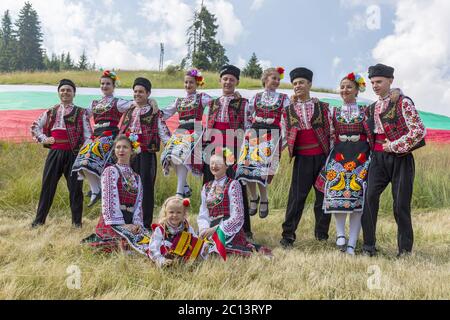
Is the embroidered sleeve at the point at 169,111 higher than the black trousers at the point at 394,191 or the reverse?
higher

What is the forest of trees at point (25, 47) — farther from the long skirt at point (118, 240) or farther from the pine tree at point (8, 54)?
the long skirt at point (118, 240)

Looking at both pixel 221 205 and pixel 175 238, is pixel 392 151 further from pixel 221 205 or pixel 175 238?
pixel 175 238

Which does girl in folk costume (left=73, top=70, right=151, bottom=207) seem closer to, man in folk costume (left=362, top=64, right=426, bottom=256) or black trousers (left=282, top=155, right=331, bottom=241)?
black trousers (left=282, top=155, right=331, bottom=241)

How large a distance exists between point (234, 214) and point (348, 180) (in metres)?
1.12

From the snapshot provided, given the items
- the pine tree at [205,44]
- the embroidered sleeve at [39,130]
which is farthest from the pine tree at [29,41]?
the embroidered sleeve at [39,130]

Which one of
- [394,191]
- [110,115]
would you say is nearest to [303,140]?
[394,191]

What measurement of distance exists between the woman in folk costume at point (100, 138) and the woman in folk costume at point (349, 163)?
223 cm

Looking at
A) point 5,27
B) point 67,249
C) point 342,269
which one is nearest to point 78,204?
point 67,249

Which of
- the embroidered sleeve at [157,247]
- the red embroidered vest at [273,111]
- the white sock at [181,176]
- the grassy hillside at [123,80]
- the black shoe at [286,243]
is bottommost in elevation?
the black shoe at [286,243]

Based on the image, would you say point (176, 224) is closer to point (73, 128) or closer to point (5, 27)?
point (73, 128)

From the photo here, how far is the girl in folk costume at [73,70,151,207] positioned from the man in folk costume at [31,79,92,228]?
14 cm

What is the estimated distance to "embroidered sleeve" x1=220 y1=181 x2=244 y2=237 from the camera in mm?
3291

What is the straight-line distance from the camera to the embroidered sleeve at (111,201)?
338 centimetres

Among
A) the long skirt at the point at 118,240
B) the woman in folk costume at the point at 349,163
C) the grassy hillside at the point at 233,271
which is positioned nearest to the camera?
the grassy hillside at the point at 233,271
